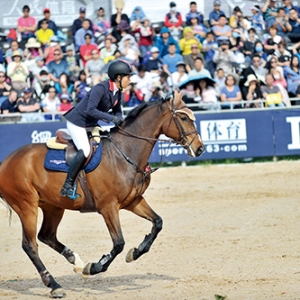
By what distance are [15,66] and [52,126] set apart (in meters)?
2.96

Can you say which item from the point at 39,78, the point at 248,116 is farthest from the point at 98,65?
the point at 248,116

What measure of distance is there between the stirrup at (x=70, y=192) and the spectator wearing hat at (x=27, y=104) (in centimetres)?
1034

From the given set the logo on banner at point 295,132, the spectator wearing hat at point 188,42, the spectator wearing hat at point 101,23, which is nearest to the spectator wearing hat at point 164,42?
the spectator wearing hat at point 188,42

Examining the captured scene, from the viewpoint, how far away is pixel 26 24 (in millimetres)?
22453

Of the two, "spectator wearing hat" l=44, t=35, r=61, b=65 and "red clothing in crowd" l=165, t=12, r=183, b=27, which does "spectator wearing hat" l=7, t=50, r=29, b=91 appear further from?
"red clothing in crowd" l=165, t=12, r=183, b=27

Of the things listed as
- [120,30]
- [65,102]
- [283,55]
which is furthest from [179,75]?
[283,55]

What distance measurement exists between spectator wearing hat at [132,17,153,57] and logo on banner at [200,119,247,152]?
187 inches

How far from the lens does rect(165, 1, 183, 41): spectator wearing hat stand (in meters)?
22.7

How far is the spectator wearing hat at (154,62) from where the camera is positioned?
20.7 m

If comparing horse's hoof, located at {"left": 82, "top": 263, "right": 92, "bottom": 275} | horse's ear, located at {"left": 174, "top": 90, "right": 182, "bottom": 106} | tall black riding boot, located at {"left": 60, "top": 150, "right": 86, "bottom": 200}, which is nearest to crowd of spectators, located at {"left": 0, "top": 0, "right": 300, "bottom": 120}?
horse's ear, located at {"left": 174, "top": 90, "right": 182, "bottom": 106}

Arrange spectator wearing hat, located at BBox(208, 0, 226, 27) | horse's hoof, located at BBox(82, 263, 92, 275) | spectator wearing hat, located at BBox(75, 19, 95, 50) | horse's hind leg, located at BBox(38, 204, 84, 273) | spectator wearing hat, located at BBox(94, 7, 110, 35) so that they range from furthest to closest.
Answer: spectator wearing hat, located at BBox(208, 0, 226, 27) < spectator wearing hat, located at BBox(94, 7, 110, 35) < spectator wearing hat, located at BBox(75, 19, 95, 50) < horse's hind leg, located at BBox(38, 204, 84, 273) < horse's hoof, located at BBox(82, 263, 92, 275)

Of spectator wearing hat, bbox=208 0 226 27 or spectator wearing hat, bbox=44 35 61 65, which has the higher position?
spectator wearing hat, bbox=208 0 226 27

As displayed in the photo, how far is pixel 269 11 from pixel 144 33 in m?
4.43

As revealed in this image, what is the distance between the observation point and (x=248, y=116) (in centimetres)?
1856
